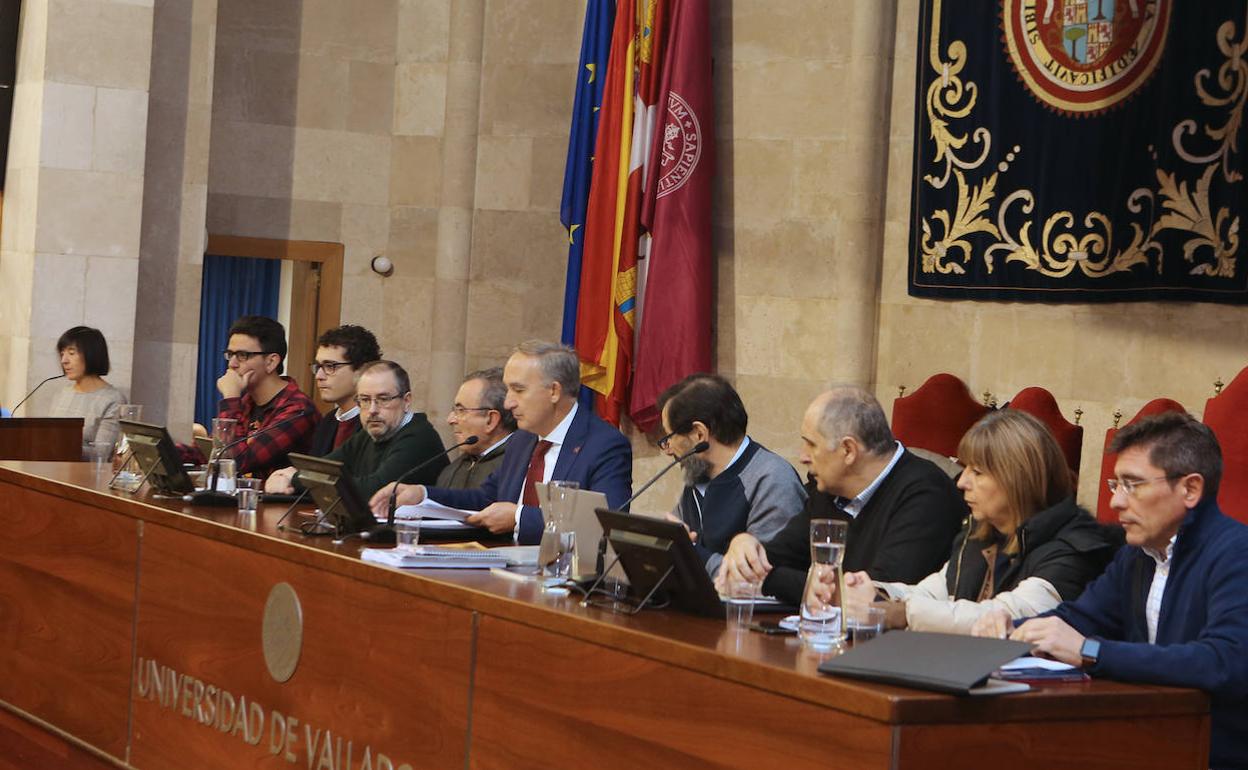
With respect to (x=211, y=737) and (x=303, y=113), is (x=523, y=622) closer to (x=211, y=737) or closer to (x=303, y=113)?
(x=211, y=737)

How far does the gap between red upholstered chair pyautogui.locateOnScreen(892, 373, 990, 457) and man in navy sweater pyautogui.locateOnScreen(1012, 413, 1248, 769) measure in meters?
3.25

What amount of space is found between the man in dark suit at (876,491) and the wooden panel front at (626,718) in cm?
63

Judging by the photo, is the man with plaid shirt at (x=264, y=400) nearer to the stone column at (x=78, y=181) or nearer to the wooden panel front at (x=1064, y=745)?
the stone column at (x=78, y=181)

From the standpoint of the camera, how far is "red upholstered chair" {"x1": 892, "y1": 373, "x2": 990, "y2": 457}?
6160mm

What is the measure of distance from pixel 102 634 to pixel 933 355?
356cm

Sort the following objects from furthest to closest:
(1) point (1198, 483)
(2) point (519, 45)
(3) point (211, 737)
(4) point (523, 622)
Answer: (2) point (519, 45), (3) point (211, 737), (4) point (523, 622), (1) point (1198, 483)

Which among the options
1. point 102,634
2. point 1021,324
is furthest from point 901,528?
point 1021,324

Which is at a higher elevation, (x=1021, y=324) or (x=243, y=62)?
(x=243, y=62)

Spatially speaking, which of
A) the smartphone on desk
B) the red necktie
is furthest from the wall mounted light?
the smartphone on desk

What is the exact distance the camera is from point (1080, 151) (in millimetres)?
6031

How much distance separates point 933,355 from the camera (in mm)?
6598

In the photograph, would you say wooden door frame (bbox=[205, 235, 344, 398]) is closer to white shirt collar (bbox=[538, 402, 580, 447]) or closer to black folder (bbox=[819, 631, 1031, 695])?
white shirt collar (bbox=[538, 402, 580, 447])

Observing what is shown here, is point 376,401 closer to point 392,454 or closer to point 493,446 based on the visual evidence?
point 392,454

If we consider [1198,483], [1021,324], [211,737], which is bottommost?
[211,737]
